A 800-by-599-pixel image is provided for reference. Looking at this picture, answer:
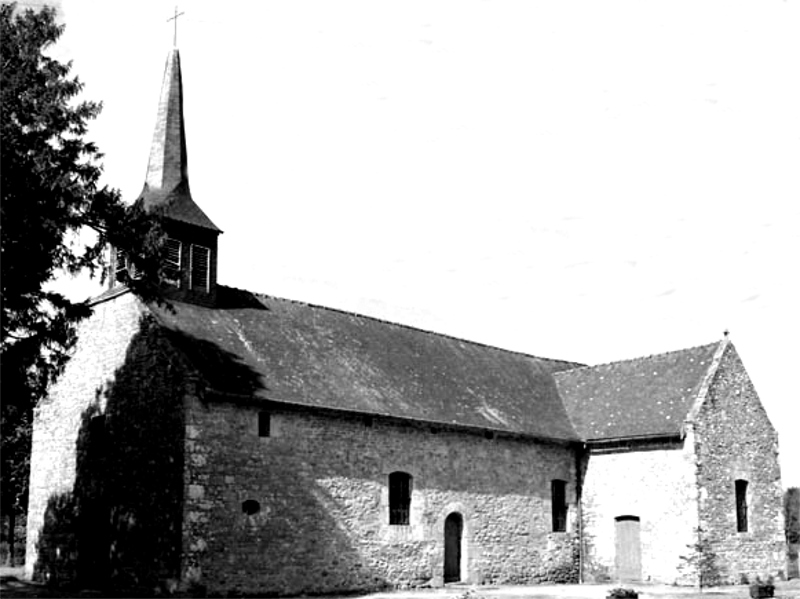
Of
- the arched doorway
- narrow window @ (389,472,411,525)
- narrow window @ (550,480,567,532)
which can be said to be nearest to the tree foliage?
narrow window @ (389,472,411,525)

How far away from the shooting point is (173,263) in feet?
83.7

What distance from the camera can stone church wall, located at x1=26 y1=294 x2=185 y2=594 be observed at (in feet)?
71.9

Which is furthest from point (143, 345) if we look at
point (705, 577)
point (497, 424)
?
point (705, 577)

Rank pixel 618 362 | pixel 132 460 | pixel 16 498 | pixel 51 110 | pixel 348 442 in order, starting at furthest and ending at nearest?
1. pixel 16 498
2. pixel 618 362
3. pixel 348 442
4. pixel 132 460
5. pixel 51 110

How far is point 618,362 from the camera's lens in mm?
35531

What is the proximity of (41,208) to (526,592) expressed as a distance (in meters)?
15.2

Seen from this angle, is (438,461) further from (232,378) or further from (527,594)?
(232,378)

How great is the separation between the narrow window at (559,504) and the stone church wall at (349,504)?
1.04ft

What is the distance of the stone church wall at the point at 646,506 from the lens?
2841 centimetres

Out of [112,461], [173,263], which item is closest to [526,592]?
[112,461]

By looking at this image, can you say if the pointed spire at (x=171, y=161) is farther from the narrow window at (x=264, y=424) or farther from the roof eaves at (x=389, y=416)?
the narrow window at (x=264, y=424)

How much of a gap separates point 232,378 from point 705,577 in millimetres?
15103

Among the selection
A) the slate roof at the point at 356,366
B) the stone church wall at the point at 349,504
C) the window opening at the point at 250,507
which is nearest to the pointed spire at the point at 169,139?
the slate roof at the point at 356,366

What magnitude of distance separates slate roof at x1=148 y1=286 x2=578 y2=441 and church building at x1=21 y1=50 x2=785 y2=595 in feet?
0.27
